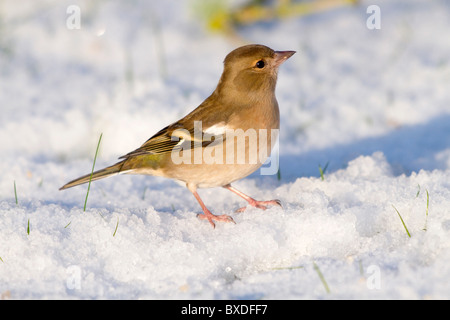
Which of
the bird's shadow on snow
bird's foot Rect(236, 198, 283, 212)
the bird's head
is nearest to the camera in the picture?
bird's foot Rect(236, 198, 283, 212)

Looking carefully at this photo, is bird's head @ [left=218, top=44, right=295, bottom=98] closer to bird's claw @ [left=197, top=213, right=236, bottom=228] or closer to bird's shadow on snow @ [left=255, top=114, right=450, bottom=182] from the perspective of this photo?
bird's claw @ [left=197, top=213, right=236, bottom=228]

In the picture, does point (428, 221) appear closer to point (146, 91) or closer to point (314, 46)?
point (146, 91)

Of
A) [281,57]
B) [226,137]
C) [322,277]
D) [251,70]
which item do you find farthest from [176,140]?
[322,277]

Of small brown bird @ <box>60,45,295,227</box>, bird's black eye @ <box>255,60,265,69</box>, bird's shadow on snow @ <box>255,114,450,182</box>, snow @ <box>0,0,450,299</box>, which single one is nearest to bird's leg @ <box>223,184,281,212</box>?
small brown bird @ <box>60,45,295,227</box>

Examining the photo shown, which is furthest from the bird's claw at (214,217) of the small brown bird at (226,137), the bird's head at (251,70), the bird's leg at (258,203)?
the bird's head at (251,70)

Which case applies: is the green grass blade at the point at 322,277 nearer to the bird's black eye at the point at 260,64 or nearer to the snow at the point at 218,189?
the snow at the point at 218,189

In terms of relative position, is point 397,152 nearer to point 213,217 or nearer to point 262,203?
point 262,203
